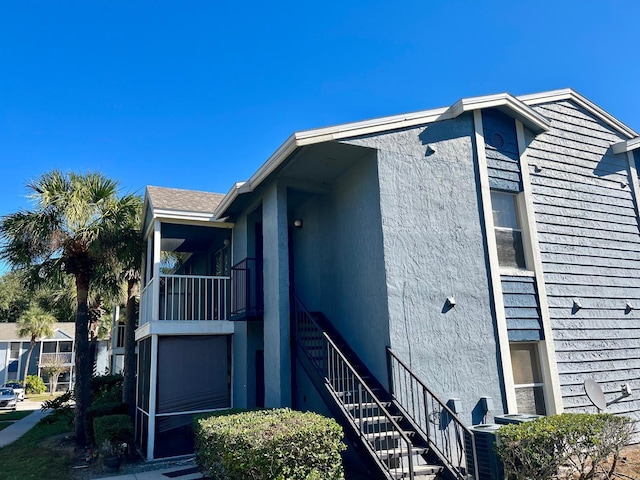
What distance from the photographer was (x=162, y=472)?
29.1ft

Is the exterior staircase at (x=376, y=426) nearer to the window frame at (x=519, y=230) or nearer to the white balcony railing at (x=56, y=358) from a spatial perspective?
the window frame at (x=519, y=230)

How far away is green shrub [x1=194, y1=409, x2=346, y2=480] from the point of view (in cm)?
543

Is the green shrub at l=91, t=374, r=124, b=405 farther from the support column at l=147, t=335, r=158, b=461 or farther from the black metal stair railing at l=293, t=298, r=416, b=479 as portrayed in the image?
the black metal stair railing at l=293, t=298, r=416, b=479

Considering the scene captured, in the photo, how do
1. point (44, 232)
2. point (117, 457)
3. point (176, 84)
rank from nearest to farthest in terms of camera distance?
point (117, 457) → point (44, 232) → point (176, 84)

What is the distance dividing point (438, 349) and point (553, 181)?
15.3 ft

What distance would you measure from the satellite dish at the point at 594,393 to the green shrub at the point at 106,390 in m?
13.8

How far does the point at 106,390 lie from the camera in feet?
58.2

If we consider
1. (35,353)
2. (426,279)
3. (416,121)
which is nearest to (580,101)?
(416,121)

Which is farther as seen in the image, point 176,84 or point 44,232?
point 176,84

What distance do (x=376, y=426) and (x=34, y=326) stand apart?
40.4 meters

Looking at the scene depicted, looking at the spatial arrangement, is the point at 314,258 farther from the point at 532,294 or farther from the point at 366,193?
the point at 532,294

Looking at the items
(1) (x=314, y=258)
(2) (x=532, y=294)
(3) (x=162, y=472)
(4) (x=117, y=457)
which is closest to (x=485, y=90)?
(2) (x=532, y=294)

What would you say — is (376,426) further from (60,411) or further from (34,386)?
(34,386)

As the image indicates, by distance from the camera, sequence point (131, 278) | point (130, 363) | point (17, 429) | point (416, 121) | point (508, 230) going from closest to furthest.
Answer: point (416, 121) < point (508, 230) < point (130, 363) < point (131, 278) < point (17, 429)
